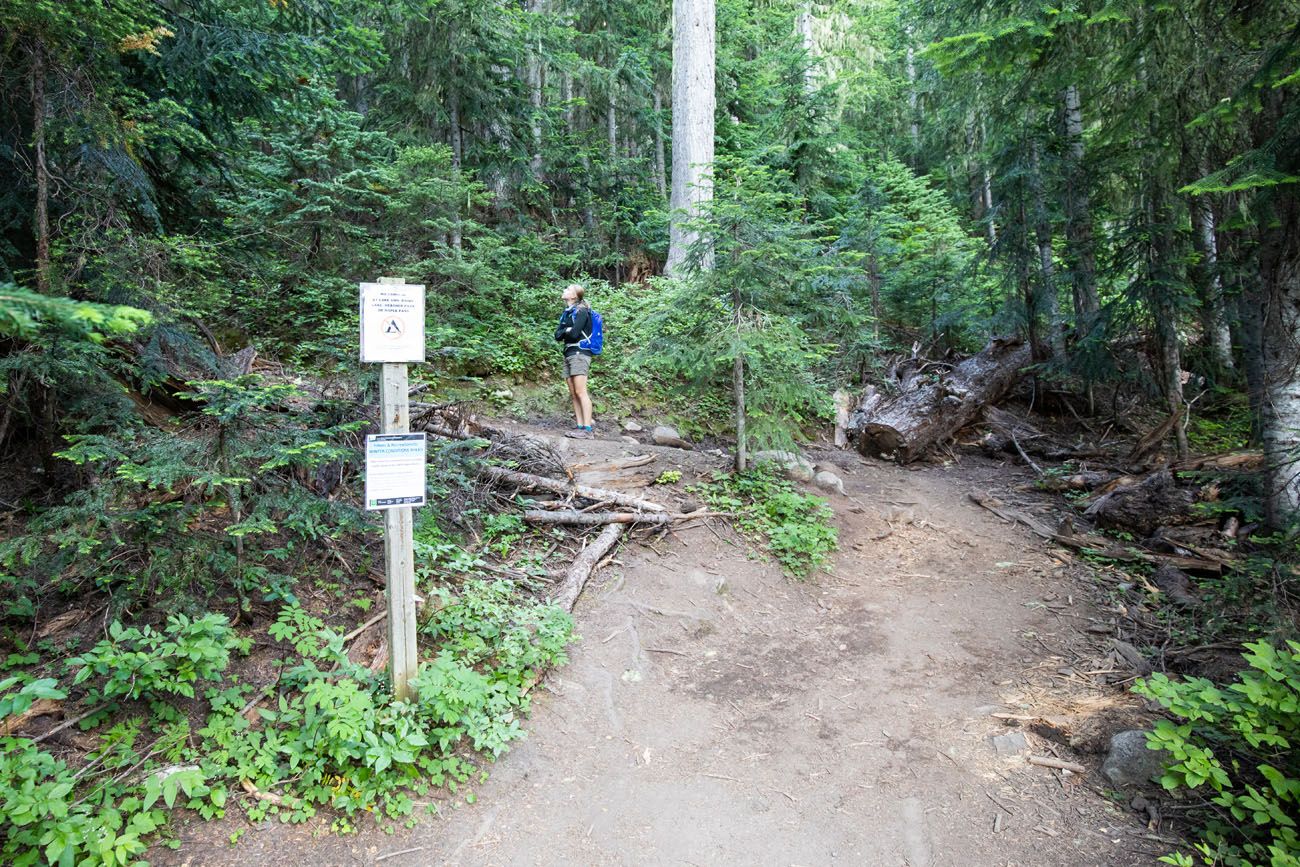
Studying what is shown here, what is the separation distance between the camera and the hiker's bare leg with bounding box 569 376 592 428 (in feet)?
27.8

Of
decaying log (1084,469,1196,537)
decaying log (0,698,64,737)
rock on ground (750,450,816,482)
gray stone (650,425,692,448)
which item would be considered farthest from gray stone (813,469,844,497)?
decaying log (0,698,64,737)

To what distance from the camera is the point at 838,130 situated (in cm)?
1527

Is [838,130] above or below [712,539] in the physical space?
above

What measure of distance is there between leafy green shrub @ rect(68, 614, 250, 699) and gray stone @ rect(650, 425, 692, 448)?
20.7 ft

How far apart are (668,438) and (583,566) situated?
397 cm

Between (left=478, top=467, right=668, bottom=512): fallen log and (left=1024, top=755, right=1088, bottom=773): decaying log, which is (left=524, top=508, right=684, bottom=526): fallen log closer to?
(left=478, top=467, right=668, bottom=512): fallen log

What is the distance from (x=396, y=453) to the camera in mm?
3395

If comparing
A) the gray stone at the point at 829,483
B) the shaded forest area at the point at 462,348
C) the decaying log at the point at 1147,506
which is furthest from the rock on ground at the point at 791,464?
the decaying log at the point at 1147,506

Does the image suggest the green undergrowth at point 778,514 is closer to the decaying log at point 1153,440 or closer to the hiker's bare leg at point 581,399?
the hiker's bare leg at point 581,399

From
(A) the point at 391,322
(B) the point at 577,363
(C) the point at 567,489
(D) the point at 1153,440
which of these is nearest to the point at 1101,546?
(D) the point at 1153,440

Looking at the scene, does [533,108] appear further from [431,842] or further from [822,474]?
[431,842]

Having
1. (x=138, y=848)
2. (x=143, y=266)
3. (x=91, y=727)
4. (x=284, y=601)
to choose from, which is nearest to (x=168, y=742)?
(x=91, y=727)

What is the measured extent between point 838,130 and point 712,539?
42.9 ft

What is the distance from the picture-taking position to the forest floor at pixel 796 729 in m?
3.17
